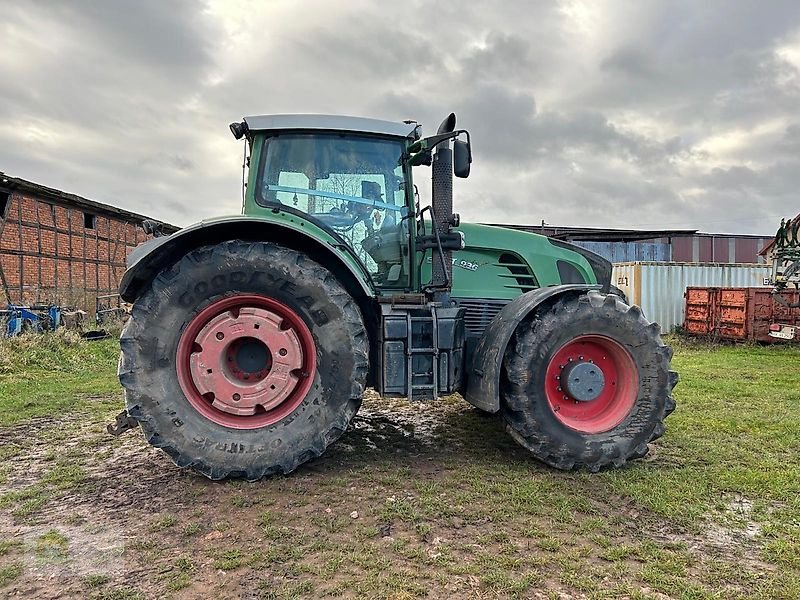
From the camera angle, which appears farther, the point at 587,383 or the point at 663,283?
the point at 663,283

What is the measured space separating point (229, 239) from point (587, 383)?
2791 mm

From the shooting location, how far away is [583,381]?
405 cm

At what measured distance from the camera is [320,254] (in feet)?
13.4

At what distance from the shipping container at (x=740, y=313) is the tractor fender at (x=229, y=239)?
39.4 feet

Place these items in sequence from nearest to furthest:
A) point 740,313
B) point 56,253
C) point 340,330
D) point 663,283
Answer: point 340,330, point 740,313, point 663,283, point 56,253

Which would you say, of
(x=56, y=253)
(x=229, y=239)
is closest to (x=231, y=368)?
(x=229, y=239)

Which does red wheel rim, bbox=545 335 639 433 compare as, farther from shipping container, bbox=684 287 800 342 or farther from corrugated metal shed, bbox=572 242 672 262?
corrugated metal shed, bbox=572 242 672 262

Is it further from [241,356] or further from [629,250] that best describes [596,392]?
[629,250]

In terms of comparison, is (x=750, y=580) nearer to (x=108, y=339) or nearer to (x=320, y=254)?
(x=320, y=254)

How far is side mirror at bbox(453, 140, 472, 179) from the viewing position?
3973 mm

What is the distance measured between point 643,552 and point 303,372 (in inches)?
92.0

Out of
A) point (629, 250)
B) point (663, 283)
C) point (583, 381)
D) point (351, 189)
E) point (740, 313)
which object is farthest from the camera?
point (629, 250)

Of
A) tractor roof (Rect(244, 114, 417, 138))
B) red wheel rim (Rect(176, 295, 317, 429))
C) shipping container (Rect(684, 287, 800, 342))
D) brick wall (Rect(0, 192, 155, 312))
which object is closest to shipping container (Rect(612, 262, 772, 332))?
shipping container (Rect(684, 287, 800, 342))

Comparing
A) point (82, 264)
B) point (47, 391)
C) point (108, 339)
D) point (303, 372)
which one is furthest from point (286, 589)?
point (82, 264)
